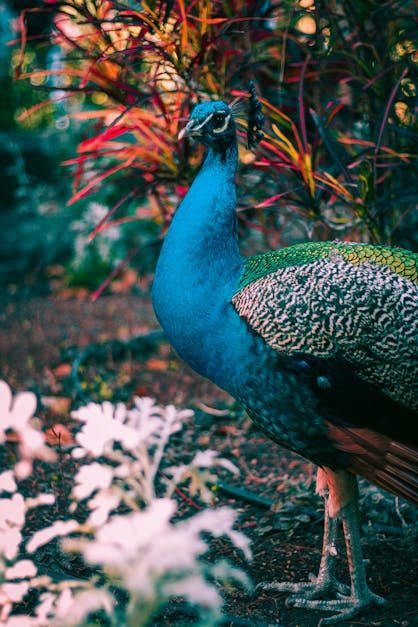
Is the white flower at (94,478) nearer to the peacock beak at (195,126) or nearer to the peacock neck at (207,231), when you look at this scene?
the peacock neck at (207,231)

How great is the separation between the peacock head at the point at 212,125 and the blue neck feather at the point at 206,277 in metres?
0.03

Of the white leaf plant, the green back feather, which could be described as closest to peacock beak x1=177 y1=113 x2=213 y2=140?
the green back feather

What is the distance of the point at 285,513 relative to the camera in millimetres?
2455

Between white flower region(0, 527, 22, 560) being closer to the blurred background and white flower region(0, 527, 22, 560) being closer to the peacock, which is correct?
the peacock

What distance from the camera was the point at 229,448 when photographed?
3.11m

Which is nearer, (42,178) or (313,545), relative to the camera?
(313,545)

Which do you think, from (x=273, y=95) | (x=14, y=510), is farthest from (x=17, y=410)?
(x=273, y=95)

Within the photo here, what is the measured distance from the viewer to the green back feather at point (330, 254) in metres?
1.94

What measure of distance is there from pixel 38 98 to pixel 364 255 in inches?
234

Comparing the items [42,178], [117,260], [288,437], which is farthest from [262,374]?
[42,178]

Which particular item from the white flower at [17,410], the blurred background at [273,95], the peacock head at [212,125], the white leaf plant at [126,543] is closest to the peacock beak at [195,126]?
the peacock head at [212,125]

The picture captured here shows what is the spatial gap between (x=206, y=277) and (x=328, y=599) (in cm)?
97

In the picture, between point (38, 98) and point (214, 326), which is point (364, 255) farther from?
point (38, 98)

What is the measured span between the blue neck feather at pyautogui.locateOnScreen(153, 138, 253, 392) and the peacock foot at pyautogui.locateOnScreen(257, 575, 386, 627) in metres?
0.60
